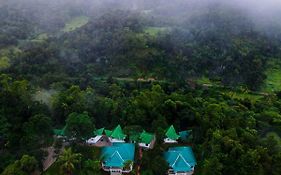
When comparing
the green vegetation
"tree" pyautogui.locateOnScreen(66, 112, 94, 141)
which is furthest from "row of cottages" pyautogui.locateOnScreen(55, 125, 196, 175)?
the green vegetation

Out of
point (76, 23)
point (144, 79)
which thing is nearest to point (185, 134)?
point (144, 79)

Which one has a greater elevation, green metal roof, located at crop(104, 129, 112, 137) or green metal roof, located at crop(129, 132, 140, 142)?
green metal roof, located at crop(129, 132, 140, 142)

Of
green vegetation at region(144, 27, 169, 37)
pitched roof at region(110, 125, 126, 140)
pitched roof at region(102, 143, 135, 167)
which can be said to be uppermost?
pitched roof at region(110, 125, 126, 140)

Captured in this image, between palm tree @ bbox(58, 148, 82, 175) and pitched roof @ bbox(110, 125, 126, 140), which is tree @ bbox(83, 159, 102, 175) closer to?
palm tree @ bbox(58, 148, 82, 175)

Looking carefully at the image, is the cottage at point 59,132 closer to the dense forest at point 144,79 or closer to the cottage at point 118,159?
the dense forest at point 144,79

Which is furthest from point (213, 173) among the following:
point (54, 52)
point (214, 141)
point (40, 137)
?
point (54, 52)

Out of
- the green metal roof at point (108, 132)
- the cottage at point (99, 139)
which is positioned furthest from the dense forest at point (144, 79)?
the green metal roof at point (108, 132)

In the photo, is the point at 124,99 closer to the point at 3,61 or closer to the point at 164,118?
the point at 164,118

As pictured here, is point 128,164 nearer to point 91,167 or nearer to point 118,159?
point 118,159
